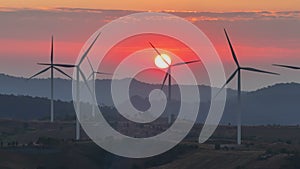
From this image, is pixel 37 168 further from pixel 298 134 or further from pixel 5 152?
pixel 298 134

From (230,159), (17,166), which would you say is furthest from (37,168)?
(230,159)

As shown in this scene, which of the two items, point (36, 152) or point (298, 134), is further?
point (298, 134)

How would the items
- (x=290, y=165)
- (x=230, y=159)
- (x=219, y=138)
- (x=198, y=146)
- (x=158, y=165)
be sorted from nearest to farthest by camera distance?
(x=290, y=165) < (x=230, y=159) < (x=158, y=165) < (x=198, y=146) < (x=219, y=138)

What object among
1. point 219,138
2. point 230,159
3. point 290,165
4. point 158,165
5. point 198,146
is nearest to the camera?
point 290,165

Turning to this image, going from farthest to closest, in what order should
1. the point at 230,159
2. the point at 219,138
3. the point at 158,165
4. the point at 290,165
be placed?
the point at 219,138 < the point at 158,165 < the point at 230,159 < the point at 290,165

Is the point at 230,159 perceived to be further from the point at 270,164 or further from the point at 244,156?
the point at 270,164

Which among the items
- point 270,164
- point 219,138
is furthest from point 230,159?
point 219,138

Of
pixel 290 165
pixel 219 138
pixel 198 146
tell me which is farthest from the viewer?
pixel 219 138

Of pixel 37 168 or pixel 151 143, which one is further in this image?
pixel 151 143
